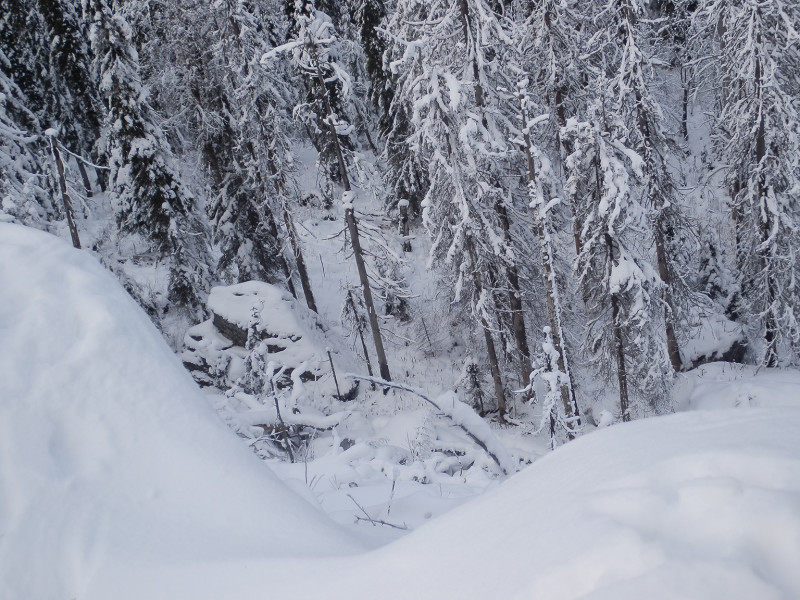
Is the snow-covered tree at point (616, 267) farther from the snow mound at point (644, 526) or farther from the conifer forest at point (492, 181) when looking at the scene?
the snow mound at point (644, 526)

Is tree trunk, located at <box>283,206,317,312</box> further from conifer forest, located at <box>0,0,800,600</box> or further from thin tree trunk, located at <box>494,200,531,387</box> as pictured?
thin tree trunk, located at <box>494,200,531,387</box>

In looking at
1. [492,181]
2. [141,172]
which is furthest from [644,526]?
[141,172]

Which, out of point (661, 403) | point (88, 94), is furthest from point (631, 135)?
point (88, 94)

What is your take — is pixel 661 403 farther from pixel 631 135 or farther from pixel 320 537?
pixel 320 537

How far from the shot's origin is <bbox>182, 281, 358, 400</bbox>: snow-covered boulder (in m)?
18.5

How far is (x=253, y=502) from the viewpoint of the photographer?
2859 mm

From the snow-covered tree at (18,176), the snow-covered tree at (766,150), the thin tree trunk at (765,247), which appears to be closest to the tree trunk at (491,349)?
the snow-covered tree at (766,150)

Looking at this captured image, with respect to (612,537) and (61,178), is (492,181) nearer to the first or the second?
(61,178)

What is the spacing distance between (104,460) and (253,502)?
838mm

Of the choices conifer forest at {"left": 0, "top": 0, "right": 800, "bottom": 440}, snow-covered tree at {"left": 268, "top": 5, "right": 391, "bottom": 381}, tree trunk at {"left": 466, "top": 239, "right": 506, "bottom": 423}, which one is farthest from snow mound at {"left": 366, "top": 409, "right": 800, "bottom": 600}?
snow-covered tree at {"left": 268, "top": 5, "right": 391, "bottom": 381}

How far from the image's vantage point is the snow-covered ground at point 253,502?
143 cm

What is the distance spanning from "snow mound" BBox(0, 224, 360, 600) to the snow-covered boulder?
14.9 metres

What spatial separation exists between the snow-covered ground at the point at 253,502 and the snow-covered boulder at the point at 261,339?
14.5m

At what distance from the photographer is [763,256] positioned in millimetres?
16344
